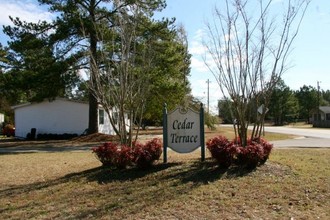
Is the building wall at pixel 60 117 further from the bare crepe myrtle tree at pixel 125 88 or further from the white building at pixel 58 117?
the bare crepe myrtle tree at pixel 125 88

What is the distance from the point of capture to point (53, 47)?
79.0ft

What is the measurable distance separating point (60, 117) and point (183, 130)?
23411 mm

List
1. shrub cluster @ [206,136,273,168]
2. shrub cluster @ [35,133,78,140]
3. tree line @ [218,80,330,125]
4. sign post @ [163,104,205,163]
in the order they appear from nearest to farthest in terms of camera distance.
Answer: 1. shrub cluster @ [206,136,273,168]
2. sign post @ [163,104,205,163]
3. shrub cluster @ [35,133,78,140]
4. tree line @ [218,80,330,125]

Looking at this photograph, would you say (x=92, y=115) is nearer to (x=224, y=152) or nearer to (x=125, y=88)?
(x=125, y=88)

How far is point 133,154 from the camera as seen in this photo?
9.52 metres

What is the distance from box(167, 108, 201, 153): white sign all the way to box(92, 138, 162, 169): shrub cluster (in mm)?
534

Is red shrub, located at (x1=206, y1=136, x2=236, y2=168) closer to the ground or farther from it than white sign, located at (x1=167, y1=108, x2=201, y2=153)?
closer to the ground

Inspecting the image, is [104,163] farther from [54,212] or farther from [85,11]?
[85,11]

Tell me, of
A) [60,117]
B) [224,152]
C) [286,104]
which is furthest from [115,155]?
[286,104]

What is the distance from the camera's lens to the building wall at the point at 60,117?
31.6 meters

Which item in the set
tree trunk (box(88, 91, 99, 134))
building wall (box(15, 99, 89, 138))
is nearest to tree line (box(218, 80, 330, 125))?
building wall (box(15, 99, 89, 138))

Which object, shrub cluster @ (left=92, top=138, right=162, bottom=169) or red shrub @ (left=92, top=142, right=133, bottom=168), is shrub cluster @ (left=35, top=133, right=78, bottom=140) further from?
shrub cluster @ (left=92, top=138, right=162, bottom=169)

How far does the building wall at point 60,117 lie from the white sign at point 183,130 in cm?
2243

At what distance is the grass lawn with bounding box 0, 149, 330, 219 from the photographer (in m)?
6.31
